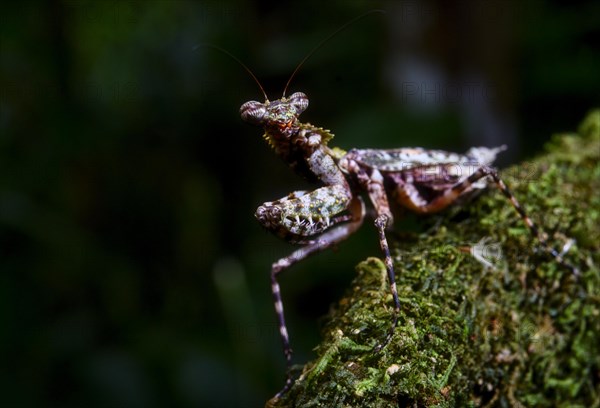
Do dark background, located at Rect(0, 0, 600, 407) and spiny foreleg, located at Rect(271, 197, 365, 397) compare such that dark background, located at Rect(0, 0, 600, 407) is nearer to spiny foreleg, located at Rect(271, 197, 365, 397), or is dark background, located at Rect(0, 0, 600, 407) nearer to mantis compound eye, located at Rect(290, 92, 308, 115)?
spiny foreleg, located at Rect(271, 197, 365, 397)

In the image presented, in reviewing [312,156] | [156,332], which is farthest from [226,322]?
[312,156]

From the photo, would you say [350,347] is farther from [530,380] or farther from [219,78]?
[219,78]

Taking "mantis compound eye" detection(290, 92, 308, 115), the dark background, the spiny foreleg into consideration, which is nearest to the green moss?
the spiny foreleg

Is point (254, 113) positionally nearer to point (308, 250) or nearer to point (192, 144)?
point (308, 250)

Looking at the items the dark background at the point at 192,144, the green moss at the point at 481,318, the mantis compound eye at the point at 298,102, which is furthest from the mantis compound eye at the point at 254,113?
the dark background at the point at 192,144

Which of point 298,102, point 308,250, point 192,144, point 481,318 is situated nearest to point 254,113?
point 298,102
